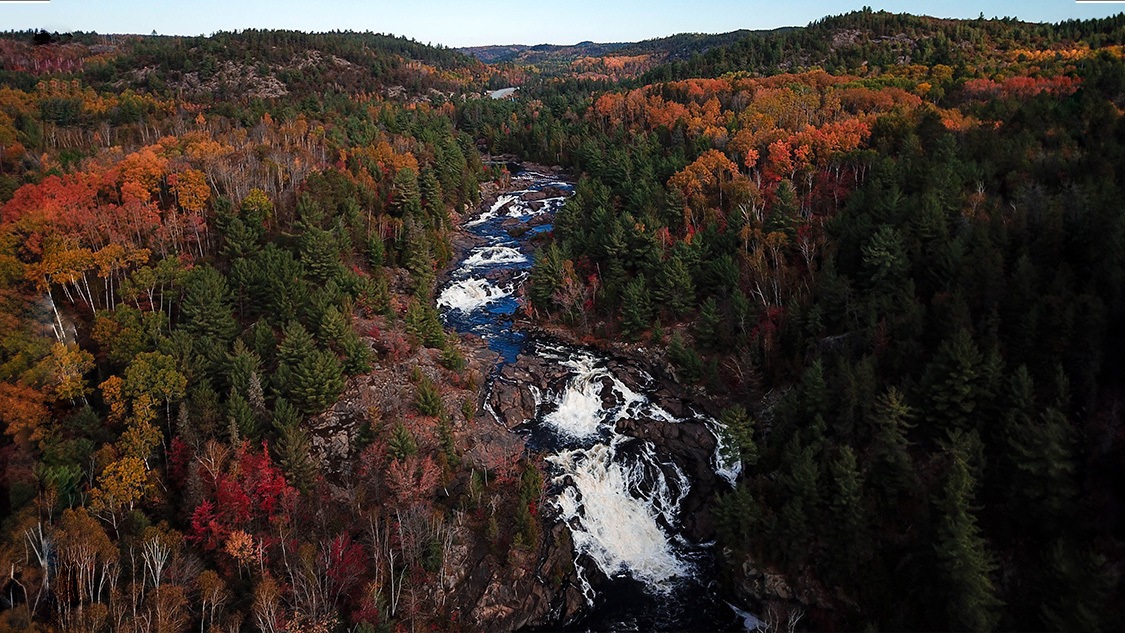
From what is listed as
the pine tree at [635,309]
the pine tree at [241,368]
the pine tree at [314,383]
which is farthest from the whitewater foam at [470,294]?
the pine tree at [241,368]

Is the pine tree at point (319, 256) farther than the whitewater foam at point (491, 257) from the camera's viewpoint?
No

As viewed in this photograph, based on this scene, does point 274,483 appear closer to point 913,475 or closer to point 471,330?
point 471,330

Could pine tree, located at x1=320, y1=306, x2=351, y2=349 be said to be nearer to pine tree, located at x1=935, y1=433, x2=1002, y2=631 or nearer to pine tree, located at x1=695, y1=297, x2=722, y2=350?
pine tree, located at x1=695, y1=297, x2=722, y2=350

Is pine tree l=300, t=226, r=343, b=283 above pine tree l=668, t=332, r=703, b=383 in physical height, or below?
above

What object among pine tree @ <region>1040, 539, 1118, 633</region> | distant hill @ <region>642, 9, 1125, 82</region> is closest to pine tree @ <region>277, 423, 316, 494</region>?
pine tree @ <region>1040, 539, 1118, 633</region>

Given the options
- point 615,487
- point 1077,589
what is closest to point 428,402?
point 615,487

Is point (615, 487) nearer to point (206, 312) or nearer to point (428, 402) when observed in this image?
point (428, 402)

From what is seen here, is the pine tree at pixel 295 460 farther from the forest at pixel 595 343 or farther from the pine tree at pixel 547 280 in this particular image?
the pine tree at pixel 547 280
